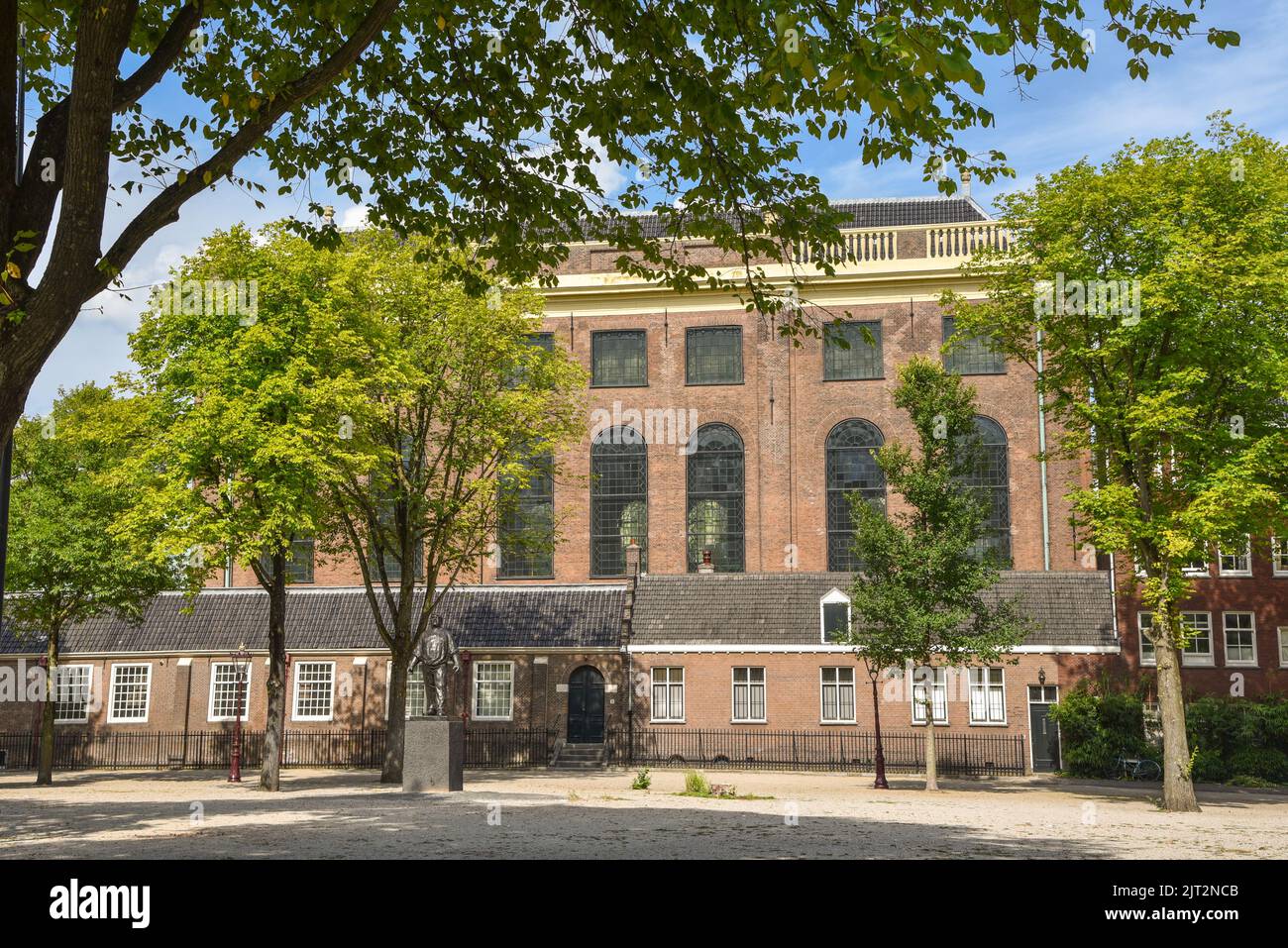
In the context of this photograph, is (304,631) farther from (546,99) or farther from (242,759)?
(546,99)

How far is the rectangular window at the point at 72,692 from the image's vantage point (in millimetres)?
40750

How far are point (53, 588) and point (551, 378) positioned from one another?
14.3m

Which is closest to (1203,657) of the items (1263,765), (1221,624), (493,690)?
(1221,624)

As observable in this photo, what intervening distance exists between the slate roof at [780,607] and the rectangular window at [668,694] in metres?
1.02

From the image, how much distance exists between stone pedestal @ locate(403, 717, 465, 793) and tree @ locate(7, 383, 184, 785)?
10.5 m

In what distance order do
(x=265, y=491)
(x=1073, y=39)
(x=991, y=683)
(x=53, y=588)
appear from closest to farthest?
(x=1073, y=39)
(x=265, y=491)
(x=53, y=588)
(x=991, y=683)

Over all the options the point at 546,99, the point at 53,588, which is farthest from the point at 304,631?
the point at 546,99

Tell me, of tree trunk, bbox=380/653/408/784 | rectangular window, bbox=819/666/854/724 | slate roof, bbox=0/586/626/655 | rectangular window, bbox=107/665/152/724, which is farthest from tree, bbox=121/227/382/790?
rectangular window, bbox=819/666/854/724

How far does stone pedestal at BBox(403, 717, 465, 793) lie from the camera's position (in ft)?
81.8

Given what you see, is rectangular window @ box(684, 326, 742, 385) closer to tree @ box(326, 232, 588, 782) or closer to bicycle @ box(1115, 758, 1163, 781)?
tree @ box(326, 232, 588, 782)

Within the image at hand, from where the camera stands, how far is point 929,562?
30.3 m

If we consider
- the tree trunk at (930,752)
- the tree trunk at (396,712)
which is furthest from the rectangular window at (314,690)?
the tree trunk at (930,752)

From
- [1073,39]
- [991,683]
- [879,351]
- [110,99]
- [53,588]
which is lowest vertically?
[991,683]

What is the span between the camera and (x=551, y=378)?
32.0m
